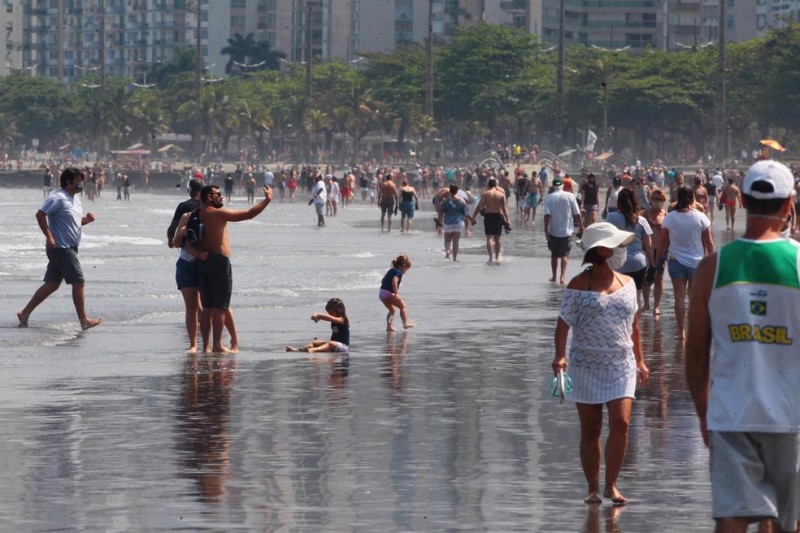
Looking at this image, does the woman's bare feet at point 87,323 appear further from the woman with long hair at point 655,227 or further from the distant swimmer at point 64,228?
the woman with long hair at point 655,227

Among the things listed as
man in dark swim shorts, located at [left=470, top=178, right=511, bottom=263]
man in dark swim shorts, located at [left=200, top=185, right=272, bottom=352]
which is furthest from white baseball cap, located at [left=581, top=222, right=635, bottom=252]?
man in dark swim shorts, located at [left=470, top=178, right=511, bottom=263]

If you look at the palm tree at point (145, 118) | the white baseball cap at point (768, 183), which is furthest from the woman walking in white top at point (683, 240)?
the palm tree at point (145, 118)

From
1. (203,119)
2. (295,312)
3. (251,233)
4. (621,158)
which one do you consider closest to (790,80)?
(621,158)

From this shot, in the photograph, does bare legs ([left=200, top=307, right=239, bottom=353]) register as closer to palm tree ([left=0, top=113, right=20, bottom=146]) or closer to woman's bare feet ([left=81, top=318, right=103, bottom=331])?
woman's bare feet ([left=81, top=318, right=103, bottom=331])

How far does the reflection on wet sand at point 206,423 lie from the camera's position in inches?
348

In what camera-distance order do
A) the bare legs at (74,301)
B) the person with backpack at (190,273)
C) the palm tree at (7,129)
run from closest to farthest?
the person with backpack at (190,273)
the bare legs at (74,301)
the palm tree at (7,129)

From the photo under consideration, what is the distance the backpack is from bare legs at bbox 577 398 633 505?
6.79 m

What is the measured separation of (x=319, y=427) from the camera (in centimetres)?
1061

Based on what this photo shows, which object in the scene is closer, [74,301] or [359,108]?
[74,301]

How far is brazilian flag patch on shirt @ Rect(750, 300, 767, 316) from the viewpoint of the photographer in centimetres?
548

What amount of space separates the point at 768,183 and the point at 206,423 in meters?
5.90

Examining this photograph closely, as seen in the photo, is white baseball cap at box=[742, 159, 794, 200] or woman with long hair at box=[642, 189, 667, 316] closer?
white baseball cap at box=[742, 159, 794, 200]

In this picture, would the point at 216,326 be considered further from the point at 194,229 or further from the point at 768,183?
the point at 768,183

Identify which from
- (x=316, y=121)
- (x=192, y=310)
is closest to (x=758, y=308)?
(x=192, y=310)
